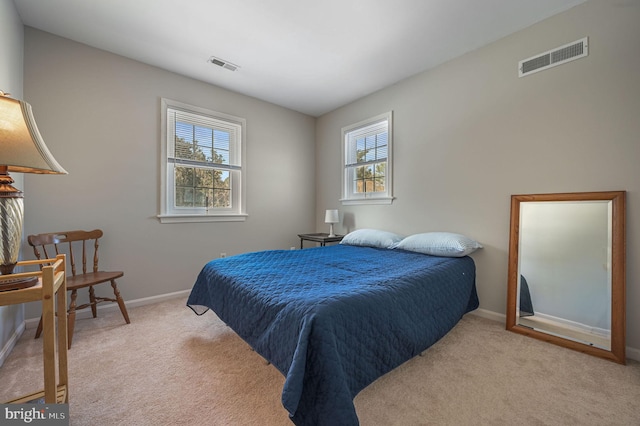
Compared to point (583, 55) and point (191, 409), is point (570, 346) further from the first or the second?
point (191, 409)

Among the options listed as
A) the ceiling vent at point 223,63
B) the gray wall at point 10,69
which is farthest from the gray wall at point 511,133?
the gray wall at point 10,69

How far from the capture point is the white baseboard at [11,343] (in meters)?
1.70

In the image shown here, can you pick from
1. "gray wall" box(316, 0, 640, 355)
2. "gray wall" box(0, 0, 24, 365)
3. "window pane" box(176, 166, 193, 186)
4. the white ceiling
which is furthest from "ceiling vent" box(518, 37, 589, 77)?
"gray wall" box(0, 0, 24, 365)

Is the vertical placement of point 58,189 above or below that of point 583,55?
below

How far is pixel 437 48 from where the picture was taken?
8.28ft

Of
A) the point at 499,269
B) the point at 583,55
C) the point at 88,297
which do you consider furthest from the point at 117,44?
the point at 499,269

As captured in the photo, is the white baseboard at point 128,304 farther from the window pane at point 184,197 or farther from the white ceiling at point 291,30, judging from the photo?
the white ceiling at point 291,30

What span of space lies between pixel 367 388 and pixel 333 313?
0.66 metres

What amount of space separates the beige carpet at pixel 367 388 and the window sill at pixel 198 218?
123 cm

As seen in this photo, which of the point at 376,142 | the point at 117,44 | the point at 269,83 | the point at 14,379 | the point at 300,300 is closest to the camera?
the point at 300,300

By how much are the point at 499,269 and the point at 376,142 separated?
2112 mm

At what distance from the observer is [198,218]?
3.12m

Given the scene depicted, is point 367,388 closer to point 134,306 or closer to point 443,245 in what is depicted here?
point 443,245

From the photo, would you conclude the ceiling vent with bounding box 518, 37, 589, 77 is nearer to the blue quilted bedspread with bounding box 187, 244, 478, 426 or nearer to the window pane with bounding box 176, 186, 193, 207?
the blue quilted bedspread with bounding box 187, 244, 478, 426
